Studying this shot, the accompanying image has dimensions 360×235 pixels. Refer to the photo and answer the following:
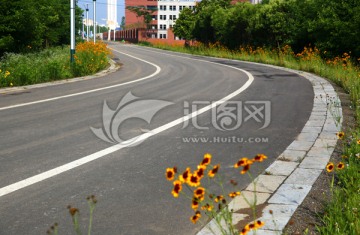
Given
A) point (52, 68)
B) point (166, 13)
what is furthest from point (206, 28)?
point (166, 13)

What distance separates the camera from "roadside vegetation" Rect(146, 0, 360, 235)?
3.96 meters

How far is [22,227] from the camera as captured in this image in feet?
12.0

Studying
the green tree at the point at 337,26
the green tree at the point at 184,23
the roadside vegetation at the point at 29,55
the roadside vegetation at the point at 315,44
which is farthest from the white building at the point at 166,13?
the green tree at the point at 337,26

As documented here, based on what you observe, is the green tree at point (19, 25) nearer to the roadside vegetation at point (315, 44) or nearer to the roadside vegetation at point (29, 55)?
the roadside vegetation at point (29, 55)

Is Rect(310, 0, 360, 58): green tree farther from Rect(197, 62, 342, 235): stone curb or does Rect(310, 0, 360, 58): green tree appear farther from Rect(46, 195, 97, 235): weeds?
Rect(46, 195, 97, 235): weeds

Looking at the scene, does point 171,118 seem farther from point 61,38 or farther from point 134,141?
point 61,38

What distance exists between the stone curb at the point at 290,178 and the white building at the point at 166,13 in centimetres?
10608

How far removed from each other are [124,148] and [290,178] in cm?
257

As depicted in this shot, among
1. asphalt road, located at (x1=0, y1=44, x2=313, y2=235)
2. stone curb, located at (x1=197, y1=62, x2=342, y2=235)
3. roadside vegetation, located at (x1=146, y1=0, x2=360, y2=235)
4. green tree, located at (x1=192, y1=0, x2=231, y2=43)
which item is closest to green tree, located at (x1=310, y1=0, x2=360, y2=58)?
roadside vegetation, located at (x1=146, y1=0, x2=360, y2=235)

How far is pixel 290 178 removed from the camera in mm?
4871

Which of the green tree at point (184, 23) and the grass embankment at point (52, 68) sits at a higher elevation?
the green tree at point (184, 23)

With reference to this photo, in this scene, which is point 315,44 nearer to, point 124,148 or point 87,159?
point 124,148

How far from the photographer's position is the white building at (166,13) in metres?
111

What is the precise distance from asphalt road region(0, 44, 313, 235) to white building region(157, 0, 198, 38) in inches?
3982
